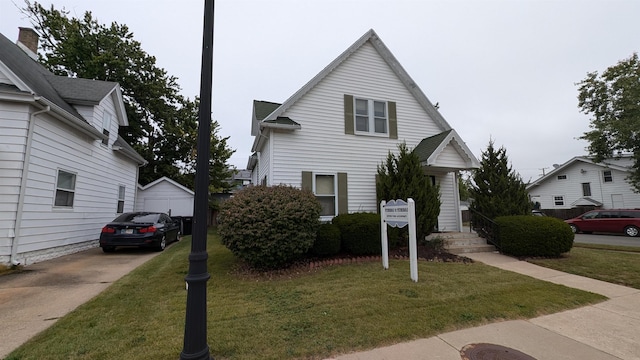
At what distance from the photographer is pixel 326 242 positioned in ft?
24.6

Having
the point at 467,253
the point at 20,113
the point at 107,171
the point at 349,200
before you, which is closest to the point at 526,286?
the point at 467,253

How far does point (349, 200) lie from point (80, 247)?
32.0 feet

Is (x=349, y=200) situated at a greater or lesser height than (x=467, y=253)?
greater

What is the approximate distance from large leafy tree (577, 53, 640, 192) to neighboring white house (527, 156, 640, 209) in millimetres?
1723

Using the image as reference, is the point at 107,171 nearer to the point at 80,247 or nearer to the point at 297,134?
the point at 80,247

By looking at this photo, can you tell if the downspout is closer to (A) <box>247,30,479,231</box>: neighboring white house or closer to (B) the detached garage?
(A) <box>247,30,479,231</box>: neighboring white house

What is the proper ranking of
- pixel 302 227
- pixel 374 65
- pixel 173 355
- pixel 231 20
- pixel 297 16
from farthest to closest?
pixel 374 65 → pixel 297 16 → pixel 302 227 → pixel 231 20 → pixel 173 355

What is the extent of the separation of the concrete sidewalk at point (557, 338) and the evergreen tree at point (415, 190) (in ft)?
14.5

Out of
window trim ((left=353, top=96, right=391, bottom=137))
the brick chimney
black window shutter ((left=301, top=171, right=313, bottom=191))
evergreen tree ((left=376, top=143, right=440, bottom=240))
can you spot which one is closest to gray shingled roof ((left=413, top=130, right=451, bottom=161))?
evergreen tree ((left=376, top=143, right=440, bottom=240))

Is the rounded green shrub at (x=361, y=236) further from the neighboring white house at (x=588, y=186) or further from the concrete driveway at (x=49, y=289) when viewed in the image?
the neighboring white house at (x=588, y=186)

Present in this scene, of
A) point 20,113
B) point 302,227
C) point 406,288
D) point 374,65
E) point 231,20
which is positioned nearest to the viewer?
point 231,20

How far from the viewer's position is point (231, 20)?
3.97m

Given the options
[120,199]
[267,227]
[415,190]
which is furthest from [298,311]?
[120,199]

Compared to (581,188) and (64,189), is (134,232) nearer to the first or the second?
(64,189)
